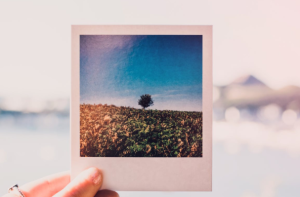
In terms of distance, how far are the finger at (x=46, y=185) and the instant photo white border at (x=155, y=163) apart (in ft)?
0.89

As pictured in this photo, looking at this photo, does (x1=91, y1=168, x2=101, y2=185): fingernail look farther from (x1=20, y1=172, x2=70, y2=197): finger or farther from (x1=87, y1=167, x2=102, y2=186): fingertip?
(x1=20, y1=172, x2=70, y2=197): finger

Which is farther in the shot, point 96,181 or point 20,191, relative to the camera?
point 20,191

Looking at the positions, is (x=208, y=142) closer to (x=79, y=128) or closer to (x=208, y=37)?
(x=208, y=37)

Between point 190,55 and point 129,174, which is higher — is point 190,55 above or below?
above

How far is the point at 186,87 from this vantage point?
1.17 m

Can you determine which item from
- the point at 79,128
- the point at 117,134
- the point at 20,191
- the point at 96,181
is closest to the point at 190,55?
the point at 117,134

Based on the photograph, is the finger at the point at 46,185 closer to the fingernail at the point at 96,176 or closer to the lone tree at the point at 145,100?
the fingernail at the point at 96,176

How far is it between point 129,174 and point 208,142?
48 centimetres

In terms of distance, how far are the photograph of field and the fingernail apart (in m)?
0.09

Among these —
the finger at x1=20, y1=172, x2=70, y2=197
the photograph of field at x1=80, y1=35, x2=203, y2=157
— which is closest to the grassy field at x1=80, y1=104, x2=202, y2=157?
the photograph of field at x1=80, y1=35, x2=203, y2=157

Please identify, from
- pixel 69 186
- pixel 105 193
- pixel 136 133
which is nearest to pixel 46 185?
pixel 69 186

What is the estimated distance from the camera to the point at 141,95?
1.15 m

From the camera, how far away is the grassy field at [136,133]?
1.16 meters

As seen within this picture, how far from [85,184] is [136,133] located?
388 mm
